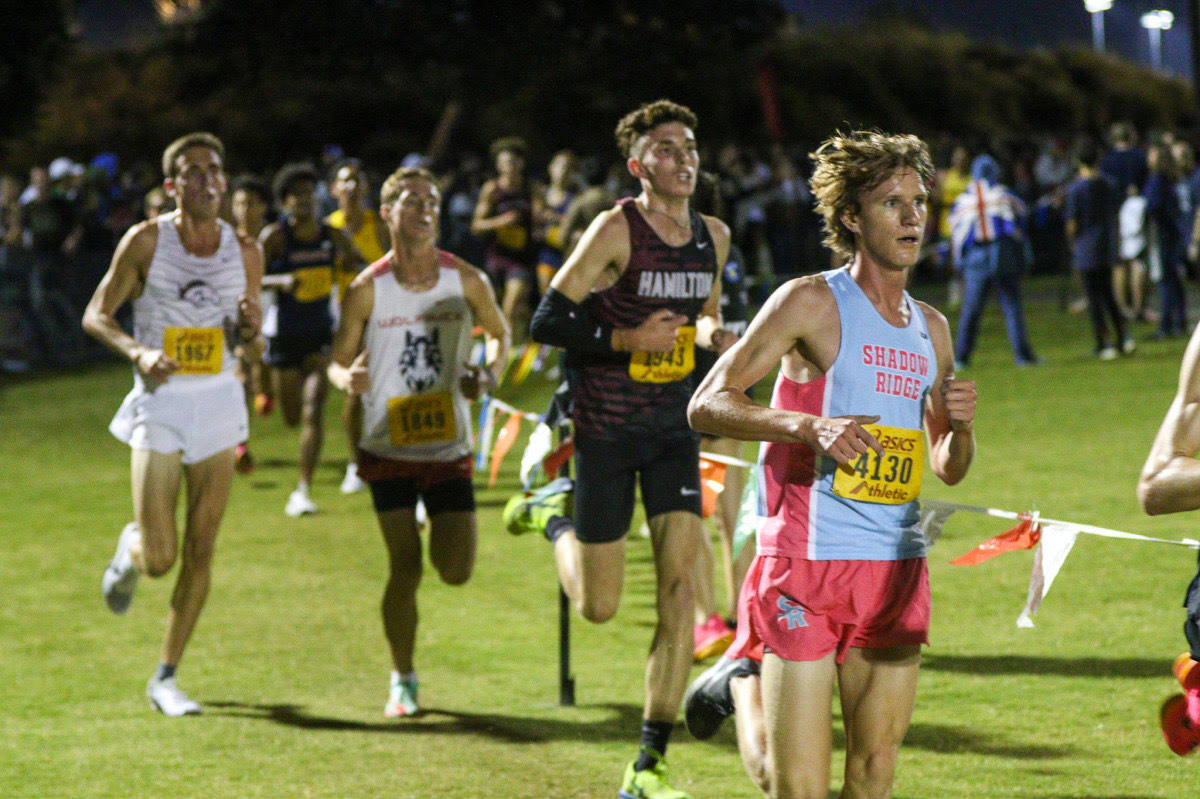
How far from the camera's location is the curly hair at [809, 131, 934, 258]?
4.08 m

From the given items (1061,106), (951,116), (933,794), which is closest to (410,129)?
(951,116)

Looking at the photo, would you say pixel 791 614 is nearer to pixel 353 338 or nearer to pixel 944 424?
pixel 944 424

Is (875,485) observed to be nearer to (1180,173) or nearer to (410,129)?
(1180,173)

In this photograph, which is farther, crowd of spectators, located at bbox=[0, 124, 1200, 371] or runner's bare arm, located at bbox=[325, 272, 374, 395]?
crowd of spectators, located at bbox=[0, 124, 1200, 371]

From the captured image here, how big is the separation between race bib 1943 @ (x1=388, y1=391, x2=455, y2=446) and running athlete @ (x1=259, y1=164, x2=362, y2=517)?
4.54 m

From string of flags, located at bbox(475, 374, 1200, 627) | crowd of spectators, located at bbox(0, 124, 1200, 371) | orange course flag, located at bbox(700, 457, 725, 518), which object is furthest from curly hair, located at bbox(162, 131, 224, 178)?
crowd of spectators, located at bbox(0, 124, 1200, 371)

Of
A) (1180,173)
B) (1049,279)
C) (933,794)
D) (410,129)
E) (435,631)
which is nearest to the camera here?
(933,794)

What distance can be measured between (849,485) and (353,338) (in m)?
3.11

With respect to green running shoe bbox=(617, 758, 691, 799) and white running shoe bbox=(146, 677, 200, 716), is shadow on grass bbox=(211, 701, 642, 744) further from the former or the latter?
green running shoe bbox=(617, 758, 691, 799)

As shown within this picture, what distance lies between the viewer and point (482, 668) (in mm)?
7262

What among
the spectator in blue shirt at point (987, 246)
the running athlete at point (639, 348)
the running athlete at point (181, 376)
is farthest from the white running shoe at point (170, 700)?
the spectator in blue shirt at point (987, 246)

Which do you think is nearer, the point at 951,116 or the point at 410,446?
the point at 410,446

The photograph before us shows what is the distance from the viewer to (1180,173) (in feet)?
66.0

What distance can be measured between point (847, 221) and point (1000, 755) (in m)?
2.42
